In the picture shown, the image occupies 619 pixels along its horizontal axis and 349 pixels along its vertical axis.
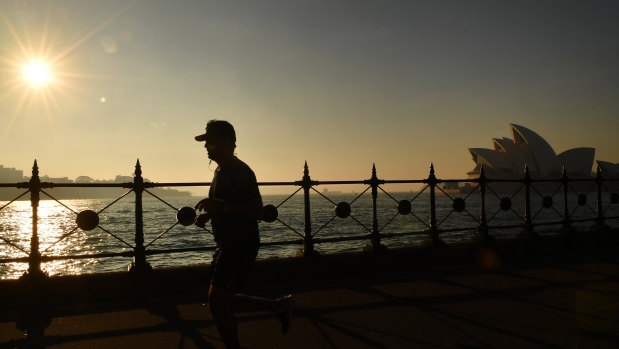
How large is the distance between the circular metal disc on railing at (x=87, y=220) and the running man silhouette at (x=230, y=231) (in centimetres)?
365

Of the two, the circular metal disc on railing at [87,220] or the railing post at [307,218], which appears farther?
the railing post at [307,218]

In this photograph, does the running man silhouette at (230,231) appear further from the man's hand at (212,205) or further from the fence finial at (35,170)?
the fence finial at (35,170)

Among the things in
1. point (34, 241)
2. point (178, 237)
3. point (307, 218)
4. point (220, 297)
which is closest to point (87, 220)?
point (34, 241)

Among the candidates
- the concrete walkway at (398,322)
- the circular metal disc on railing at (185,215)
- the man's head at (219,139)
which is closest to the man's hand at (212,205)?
the man's head at (219,139)

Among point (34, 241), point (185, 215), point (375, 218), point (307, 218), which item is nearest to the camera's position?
point (34, 241)

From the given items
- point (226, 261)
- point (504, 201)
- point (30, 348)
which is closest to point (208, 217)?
point (226, 261)

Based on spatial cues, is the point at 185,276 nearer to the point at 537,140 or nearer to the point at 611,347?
the point at 611,347

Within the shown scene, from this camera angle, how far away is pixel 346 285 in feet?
20.8

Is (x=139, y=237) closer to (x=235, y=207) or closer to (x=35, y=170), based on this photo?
(x=35, y=170)

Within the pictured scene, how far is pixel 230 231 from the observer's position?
3178mm

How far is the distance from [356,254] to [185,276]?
2.87 meters

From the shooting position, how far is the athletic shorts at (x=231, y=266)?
3.14m

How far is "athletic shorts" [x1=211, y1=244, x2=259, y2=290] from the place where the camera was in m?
3.14

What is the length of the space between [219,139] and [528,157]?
103m
